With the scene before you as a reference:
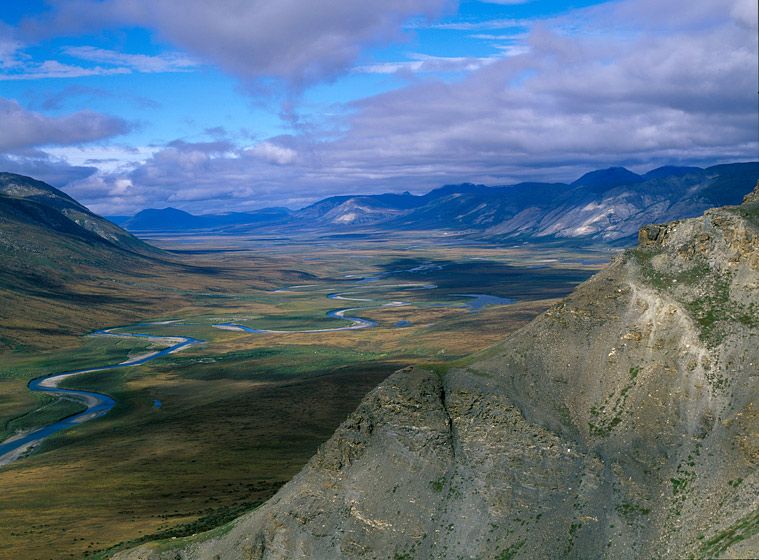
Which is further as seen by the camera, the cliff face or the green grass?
the cliff face

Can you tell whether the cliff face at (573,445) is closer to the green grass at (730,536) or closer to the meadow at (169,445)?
the green grass at (730,536)

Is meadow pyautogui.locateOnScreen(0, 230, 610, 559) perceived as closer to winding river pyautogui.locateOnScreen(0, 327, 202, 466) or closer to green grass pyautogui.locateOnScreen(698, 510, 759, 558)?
winding river pyautogui.locateOnScreen(0, 327, 202, 466)

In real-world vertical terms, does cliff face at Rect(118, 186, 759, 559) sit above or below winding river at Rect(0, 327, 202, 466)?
above

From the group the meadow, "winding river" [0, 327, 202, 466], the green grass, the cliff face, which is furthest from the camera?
"winding river" [0, 327, 202, 466]

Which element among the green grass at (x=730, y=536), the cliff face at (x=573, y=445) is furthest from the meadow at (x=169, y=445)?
the green grass at (x=730, y=536)

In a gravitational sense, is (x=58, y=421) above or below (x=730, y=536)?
below

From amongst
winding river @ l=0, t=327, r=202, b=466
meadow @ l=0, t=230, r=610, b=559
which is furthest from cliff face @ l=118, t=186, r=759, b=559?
winding river @ l=0, t=327, r=202, b=466

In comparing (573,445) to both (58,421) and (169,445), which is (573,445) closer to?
(169,445)

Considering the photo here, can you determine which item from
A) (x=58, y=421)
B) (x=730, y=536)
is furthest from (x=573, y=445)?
(x=58, y=421)
